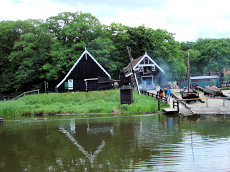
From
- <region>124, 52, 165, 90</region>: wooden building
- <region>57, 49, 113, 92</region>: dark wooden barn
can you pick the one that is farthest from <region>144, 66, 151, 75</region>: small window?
<region>57, 49, 113, 92</region>: dark wooden barn

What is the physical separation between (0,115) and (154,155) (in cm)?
2179

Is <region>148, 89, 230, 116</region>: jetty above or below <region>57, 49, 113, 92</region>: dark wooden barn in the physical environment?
below

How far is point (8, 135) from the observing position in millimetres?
16156

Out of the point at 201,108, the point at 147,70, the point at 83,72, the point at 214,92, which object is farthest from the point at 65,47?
the point at 201,108

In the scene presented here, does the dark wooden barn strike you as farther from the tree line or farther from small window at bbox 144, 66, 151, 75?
small window at bbox 144, 66, 151, 75

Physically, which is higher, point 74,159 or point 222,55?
point 222,55

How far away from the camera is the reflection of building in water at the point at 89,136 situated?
1159cm

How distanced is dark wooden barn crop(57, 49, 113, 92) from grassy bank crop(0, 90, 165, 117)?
5012 mm

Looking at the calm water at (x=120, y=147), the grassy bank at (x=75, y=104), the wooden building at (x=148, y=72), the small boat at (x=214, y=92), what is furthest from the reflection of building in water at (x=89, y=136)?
the wooden building at (x=148, y=72)

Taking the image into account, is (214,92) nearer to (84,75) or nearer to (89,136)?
(84,75)

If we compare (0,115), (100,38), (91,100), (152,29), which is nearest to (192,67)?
(152,29)

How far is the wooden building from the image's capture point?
133ft

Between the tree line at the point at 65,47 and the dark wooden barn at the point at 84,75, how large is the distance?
12.1 ft

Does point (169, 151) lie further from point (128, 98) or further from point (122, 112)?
point (128, 98)
